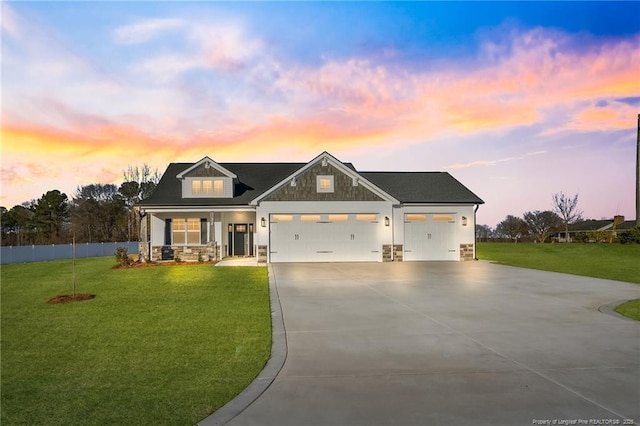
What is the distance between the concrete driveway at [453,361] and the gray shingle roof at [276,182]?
1308 cm

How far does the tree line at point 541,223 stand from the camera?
54.9 metres

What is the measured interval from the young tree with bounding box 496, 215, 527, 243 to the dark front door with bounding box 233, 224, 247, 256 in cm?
3921

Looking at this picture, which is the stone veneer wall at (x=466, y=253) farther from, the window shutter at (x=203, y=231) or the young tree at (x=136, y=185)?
the young tree at (x=136, y=185)

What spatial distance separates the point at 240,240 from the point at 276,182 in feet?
13.6

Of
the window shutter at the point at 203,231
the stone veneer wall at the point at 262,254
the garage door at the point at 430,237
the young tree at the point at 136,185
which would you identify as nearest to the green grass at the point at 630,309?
the garage door at the point at 430,237

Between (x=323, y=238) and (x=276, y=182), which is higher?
(x=276, y=182)

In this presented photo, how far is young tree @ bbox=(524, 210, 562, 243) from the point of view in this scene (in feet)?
206

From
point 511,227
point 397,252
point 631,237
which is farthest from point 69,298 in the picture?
point 511,227

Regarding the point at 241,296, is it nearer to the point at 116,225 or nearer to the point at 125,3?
the point at 125,3

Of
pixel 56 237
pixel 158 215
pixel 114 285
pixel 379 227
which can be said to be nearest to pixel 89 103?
pixel 158 215

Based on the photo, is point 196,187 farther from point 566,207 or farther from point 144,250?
point 566,207

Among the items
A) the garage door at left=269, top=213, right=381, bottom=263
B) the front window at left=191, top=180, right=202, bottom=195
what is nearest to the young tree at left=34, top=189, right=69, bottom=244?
the front window at left=191, top=180, right=202, bottom=195

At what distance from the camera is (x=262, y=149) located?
31094mm

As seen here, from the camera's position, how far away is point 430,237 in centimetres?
2377
